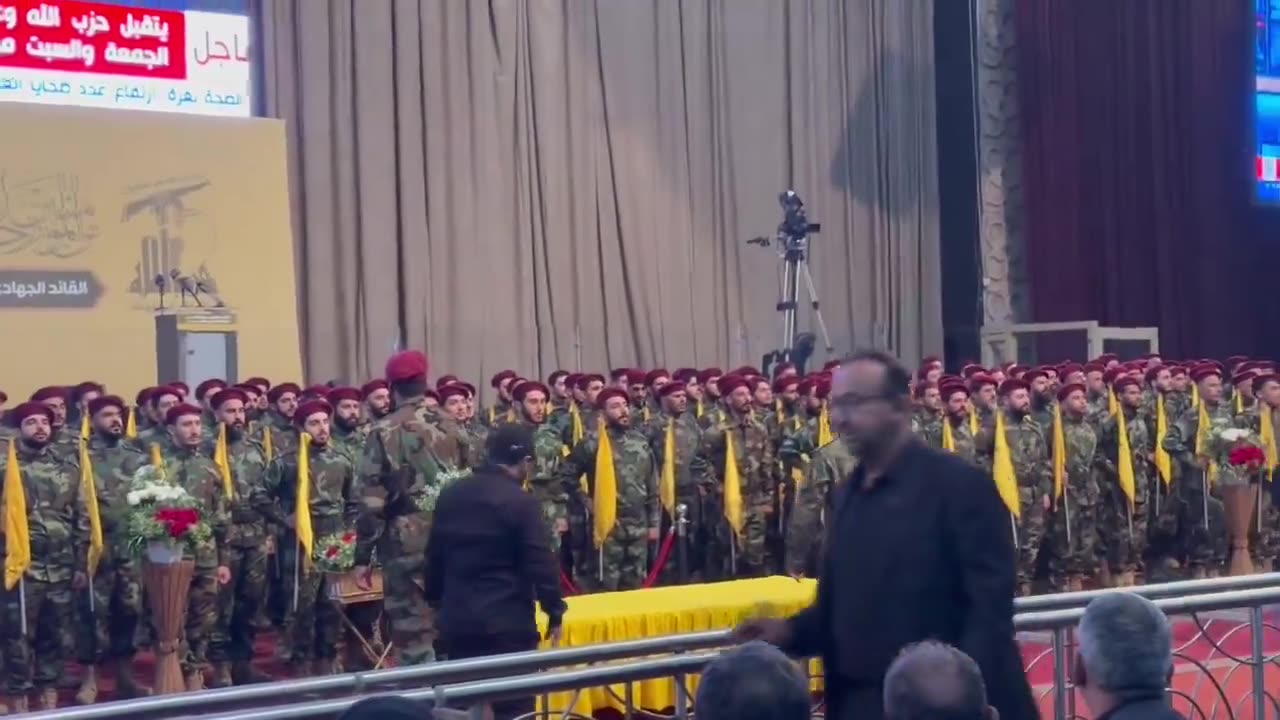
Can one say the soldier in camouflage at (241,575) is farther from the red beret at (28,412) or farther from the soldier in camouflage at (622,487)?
the soldier in camouflage at (622,487)

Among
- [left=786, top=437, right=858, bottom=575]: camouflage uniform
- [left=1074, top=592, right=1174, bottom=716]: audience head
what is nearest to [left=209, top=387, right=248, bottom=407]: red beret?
[left=786, top=437, right=858, bottom=575]: camouflage uniform

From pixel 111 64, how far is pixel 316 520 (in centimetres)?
615

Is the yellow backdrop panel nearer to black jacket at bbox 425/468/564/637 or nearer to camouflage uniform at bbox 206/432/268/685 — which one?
camouflage uniform at bbox 206/432/268/685

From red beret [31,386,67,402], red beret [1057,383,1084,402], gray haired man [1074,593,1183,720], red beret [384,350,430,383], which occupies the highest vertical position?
red beret [384,350,430,383]

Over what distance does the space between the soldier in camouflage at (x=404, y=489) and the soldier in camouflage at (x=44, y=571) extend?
4.53 ft

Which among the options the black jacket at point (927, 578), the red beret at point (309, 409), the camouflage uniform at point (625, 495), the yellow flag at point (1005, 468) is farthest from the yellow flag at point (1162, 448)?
the black jacket at point (927, 578)

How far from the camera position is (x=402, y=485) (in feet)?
28.7

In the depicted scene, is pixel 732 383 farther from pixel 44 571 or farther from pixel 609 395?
pixel 44 571

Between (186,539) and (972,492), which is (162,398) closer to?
(186,539)

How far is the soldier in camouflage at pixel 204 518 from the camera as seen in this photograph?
8688 mm

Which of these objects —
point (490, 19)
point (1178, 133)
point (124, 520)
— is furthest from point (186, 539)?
point (1178, 133)

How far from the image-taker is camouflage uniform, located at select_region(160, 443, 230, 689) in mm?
8672

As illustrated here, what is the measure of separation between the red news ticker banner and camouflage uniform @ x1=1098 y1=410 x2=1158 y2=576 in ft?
25.2

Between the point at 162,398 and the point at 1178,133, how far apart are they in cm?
1340
